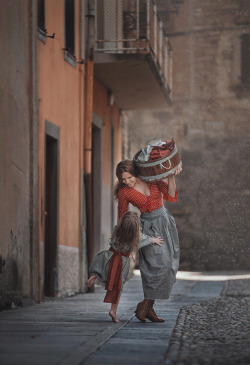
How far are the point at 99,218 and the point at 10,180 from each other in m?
6.86

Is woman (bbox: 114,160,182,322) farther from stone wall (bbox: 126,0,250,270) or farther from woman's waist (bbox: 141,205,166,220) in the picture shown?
stone wall (bbox: 126,0,250,270)

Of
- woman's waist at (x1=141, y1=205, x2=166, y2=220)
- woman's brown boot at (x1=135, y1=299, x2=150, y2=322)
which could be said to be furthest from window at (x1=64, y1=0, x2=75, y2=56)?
woman's brown boot at (x1=135, y1=299, x2=150, y2=322)

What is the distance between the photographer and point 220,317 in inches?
354

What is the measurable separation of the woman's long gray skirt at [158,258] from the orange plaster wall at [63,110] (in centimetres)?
327

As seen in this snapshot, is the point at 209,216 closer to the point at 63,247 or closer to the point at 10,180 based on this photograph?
the point at 63,247

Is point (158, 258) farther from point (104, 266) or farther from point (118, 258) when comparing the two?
point (104, 266)

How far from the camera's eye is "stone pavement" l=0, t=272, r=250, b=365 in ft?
18.0

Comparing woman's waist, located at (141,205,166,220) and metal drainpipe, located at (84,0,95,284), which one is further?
metal drainpipe, located at (84,0,95,284)

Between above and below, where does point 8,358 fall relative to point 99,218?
above

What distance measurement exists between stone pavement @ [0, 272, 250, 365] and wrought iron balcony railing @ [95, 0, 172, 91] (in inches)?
199

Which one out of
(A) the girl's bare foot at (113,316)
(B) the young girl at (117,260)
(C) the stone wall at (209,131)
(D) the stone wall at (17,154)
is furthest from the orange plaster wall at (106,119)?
(A) the girl's bare foot at (113,316)

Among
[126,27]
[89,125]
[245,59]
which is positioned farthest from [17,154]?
[245,59]

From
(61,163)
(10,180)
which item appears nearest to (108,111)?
(61,163)

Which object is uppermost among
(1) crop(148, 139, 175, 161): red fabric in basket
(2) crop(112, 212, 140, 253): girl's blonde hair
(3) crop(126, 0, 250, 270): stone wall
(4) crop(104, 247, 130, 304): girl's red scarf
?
(1) crop(148, 139, 175, 161): red fabric in basket
